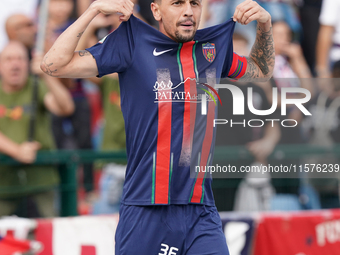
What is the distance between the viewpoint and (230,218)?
5863 millimetres

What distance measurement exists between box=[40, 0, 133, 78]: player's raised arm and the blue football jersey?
0.08 m

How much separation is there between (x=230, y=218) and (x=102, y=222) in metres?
1.47

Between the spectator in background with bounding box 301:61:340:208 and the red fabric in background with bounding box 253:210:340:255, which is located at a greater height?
the spectator in background with bounding box 301:61:340:208

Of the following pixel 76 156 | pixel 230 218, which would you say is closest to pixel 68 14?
pixel 76 156

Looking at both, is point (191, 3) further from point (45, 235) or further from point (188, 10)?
point (45, 235)

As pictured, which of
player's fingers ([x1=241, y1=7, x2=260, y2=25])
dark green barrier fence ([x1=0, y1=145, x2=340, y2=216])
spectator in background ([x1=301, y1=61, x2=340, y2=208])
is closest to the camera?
player's fingers ([x1=241, y1=7, x2=260, y2=25])

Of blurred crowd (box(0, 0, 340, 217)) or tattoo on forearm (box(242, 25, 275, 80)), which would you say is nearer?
tattoo on forearm (box(242, 25, 275, 80))

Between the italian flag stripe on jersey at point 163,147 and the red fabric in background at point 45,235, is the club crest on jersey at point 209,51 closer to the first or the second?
the italian flag stripe on jersey at point 163,147

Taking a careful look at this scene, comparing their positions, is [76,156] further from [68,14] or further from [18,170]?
A: [68,14]

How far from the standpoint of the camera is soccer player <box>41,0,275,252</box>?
352cm

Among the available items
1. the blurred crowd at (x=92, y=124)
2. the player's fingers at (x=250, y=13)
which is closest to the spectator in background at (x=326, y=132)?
the blurred crowd at (x=92, y=124)

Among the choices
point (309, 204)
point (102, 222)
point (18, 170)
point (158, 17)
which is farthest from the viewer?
point (309, 204)

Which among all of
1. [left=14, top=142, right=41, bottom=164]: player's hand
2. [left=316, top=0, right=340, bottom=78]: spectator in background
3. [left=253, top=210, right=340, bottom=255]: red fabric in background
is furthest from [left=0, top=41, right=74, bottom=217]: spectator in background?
[left=316, top=0, right=340, bottom=78]: spectator in background

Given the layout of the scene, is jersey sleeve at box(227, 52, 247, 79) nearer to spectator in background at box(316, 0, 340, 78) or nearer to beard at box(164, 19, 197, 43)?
beard at box(164, 19, 197, 43)
